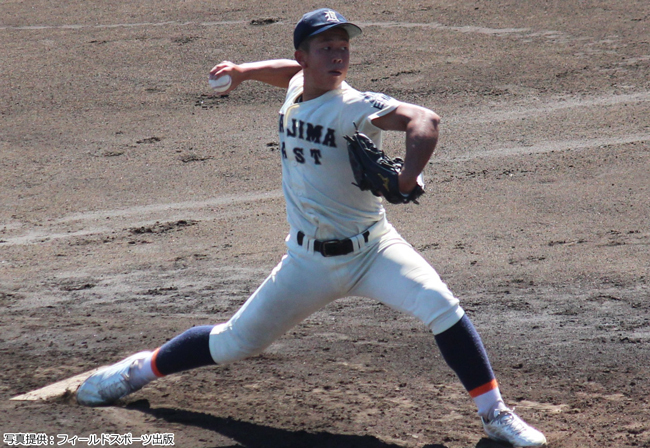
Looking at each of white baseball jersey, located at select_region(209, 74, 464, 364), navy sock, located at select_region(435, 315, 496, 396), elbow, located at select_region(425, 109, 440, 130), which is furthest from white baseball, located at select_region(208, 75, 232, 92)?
navy sock, located at select_region(435, 315, 496, 396)

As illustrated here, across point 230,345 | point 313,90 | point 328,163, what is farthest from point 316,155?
point 230,345

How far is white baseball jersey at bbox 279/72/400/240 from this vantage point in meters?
3.15

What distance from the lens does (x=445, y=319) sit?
3.11m

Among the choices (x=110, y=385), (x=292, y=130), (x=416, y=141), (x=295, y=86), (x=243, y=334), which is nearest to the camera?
(x=416, y=141)

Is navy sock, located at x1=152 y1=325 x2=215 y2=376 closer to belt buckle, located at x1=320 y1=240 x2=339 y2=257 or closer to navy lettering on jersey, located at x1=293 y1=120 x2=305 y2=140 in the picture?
belt buckle, located at x1=320 y1=240 x2=339 y2=257

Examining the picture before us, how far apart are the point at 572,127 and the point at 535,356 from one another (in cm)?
509

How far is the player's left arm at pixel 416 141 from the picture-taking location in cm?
285

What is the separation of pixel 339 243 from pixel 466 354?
702mm

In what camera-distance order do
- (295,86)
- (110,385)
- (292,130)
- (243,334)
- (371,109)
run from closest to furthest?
(371,109) → (292,130) → (243,334) → (295,86) → (110,385)

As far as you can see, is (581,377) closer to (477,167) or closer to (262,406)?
(262,406)

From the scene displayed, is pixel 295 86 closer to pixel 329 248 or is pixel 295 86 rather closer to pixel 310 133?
pixel 310 133

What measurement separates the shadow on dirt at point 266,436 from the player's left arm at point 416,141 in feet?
3.98

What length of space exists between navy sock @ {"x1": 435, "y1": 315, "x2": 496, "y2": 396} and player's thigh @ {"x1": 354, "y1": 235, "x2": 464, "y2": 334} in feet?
0.14

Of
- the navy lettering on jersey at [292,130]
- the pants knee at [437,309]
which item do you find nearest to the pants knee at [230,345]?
the pants knee at [437,309]
